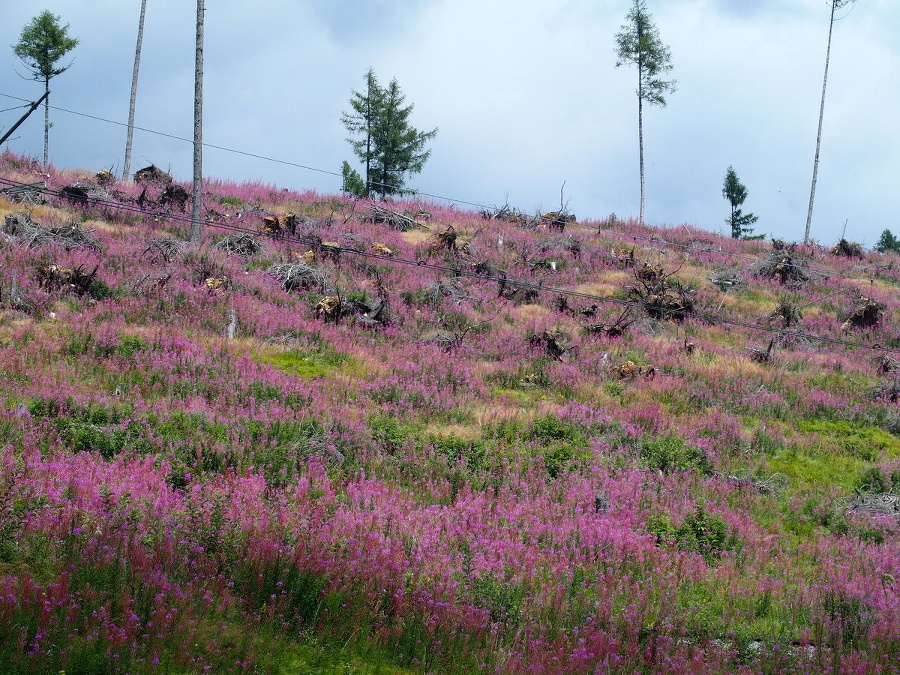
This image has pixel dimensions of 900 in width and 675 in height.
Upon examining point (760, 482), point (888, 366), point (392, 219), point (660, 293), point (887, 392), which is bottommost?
point (760, 482)

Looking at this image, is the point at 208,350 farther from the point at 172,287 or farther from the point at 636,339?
the point at 636,339

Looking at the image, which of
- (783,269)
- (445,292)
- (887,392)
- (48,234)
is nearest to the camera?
(887,392)

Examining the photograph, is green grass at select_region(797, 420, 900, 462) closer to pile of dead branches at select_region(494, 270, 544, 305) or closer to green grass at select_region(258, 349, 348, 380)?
pile of dead branches at select_region(494, 270, 544, 305)

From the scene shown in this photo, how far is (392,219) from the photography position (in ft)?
85.1

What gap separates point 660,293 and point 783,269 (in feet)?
25.6

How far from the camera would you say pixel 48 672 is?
12.7 ft

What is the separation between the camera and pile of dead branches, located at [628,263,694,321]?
20.1m

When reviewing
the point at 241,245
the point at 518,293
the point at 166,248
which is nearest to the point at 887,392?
the point at 518,293

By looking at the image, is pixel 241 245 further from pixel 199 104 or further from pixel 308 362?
pixel 308 362

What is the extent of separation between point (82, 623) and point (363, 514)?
313cm

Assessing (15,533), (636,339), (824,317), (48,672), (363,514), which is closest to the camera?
(48,672)

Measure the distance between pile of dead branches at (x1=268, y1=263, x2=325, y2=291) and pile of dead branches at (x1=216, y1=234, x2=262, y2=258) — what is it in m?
1.71

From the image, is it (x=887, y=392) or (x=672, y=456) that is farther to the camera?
(x=887, y=392)

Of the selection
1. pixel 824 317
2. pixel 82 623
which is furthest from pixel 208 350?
pixel 824 317
